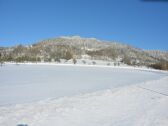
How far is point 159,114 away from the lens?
16.7 feet

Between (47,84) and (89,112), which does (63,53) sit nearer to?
(47,84)

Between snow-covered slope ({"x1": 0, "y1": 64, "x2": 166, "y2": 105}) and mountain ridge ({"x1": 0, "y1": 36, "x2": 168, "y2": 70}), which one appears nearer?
snow-covered slope ({"x1": 0, "y1": 64, "x2": 166, "y2": 105})

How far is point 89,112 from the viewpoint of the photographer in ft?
16.8

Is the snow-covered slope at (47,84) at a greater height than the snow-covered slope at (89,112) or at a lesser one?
greater

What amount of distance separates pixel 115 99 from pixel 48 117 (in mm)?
2481

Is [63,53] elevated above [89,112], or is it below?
above

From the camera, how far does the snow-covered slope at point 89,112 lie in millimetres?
4395

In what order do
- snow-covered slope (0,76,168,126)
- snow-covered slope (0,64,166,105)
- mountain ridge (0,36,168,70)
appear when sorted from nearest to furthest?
snow-covered slope (0,76,168,126), snow-covered slope (0,64,166,105), mountain ridge (0,36,168,70)

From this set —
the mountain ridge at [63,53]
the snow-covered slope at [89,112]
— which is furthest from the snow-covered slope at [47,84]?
the mountain ridge at [63,53]

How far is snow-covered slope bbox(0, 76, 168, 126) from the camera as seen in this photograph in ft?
14.4

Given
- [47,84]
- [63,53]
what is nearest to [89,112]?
[47,84]

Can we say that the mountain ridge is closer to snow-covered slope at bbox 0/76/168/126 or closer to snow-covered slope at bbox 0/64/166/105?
snow-covered slope at bbox 0/64/166/105

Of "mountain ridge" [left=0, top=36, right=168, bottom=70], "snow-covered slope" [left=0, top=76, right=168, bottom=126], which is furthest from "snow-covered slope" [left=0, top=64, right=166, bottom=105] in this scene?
"mountain ridge" [left=0, top=36, right=168, bottom=70]

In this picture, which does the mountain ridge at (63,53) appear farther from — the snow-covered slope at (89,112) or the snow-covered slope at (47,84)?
the snow-covered slope at (89,112)
